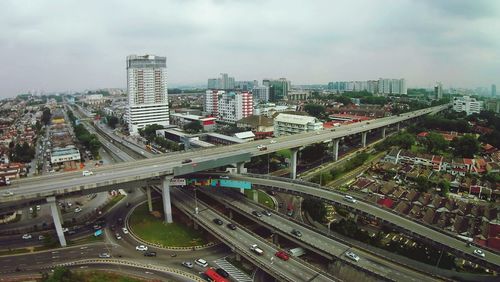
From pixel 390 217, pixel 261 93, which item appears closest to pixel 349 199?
pixel 390 217

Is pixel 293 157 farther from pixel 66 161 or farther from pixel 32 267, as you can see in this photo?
pixel 66 161

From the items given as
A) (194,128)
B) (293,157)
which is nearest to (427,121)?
(293,157)

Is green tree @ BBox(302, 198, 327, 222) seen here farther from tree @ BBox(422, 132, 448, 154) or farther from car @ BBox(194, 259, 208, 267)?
tree @ BBox(422, 132, 448, 154)

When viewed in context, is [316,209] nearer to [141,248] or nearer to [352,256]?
[352,256]

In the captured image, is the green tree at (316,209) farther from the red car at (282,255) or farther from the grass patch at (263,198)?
the red car at (282,255)

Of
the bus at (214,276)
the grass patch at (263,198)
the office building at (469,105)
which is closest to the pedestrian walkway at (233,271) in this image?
the bus at (214,276)
